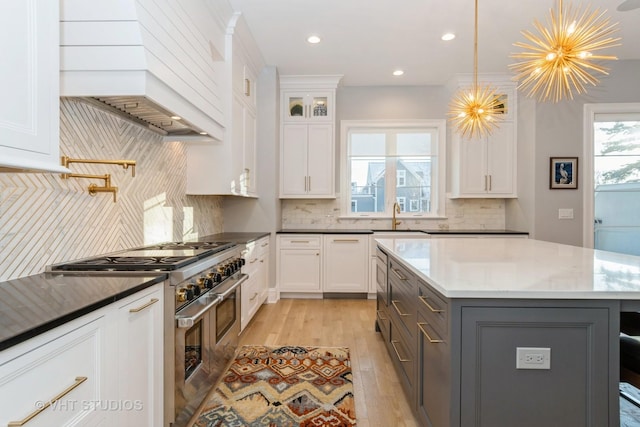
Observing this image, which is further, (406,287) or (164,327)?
(406,287)

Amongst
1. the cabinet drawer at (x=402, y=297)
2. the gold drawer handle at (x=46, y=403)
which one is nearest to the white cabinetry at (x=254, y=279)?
Answer: the cabinet drawer at (x=402, y=297)

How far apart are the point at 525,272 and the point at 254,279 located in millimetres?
2571

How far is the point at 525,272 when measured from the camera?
1.60 m

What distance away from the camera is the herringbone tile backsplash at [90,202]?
149cm

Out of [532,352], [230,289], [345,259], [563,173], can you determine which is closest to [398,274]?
[532,352]

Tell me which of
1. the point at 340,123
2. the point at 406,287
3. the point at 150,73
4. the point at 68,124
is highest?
the point at 340,123

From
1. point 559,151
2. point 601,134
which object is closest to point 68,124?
point 559,151

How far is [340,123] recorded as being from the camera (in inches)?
199

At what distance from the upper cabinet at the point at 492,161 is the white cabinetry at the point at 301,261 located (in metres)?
2.16

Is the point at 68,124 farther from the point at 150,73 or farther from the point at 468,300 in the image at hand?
the point at 468,300

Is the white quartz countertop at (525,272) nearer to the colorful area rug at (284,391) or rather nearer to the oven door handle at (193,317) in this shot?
the colorful area rug at (284,391)

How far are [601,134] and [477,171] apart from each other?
151cm

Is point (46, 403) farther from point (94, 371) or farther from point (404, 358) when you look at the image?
point (404, 358)

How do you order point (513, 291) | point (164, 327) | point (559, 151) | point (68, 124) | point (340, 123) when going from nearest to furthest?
point (513, 291), point (164, 327), point (68, 124), point (559, 151), point (340, 123)
